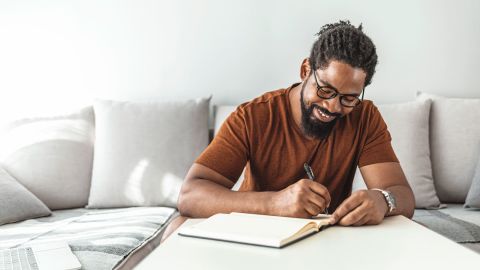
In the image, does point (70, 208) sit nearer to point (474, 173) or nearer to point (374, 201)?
point (374, 201)

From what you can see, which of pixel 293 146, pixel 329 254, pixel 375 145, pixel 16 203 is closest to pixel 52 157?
pixel 16 203

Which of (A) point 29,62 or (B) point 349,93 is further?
(A) point 29,62

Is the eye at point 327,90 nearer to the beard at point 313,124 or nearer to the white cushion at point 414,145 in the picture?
the beard at point 313,124

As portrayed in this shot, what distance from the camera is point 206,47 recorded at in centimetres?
273

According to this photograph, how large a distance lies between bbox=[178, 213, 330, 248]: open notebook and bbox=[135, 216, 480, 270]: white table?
1 centimetres

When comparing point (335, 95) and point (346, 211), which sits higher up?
point (335, 95)

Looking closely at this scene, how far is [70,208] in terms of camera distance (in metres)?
2.40

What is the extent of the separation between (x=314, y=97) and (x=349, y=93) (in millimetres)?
115

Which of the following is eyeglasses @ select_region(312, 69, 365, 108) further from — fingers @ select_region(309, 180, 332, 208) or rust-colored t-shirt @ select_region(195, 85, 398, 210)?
fingers @ select_region(309, 180, 332, 208)

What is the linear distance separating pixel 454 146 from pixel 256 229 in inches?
67.8

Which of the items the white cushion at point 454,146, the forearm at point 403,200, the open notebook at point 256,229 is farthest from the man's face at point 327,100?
the white cushion at point 454,146

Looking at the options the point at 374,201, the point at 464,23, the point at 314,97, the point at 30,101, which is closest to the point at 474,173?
the point at 464,23

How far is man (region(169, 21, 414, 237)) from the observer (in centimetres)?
142

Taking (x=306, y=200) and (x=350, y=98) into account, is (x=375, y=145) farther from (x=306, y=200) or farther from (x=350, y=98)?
(x=306, y=200)
